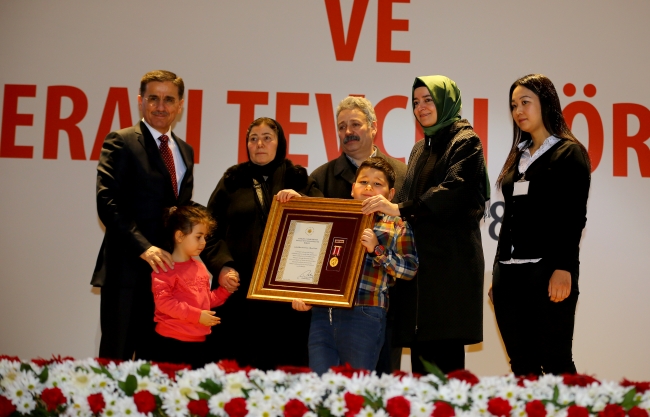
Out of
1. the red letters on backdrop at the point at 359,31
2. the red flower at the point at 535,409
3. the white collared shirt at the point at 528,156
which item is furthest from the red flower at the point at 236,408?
the red letters on backdrop at the point at 359,31

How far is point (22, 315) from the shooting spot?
548 cm

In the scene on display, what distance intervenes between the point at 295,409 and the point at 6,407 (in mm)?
925

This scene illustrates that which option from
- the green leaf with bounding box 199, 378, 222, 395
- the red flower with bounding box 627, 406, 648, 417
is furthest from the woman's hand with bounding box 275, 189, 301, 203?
the red flower with bounding box 627, 406, 648, 417

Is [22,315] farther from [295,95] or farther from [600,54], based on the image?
[600,54]

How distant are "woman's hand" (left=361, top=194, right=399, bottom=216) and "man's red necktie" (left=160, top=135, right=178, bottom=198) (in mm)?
1130

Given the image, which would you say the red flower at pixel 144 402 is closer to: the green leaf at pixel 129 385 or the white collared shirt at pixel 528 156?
the green leaf at pixel 129 385

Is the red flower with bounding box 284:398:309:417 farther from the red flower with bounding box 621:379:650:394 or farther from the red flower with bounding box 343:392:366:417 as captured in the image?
the red flower with bounding box 621:379:650:394

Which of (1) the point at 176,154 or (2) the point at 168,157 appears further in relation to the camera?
(1) the point at 176,154

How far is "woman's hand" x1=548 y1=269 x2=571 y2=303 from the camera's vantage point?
319cm

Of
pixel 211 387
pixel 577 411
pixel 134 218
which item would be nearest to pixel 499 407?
pixel 577 411

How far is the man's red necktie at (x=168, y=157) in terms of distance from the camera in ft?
12.7

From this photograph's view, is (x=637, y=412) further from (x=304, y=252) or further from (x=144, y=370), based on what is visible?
(x=304, y=252)

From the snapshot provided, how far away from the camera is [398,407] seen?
1.99 m

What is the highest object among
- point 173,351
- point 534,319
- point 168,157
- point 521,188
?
point 168,157
